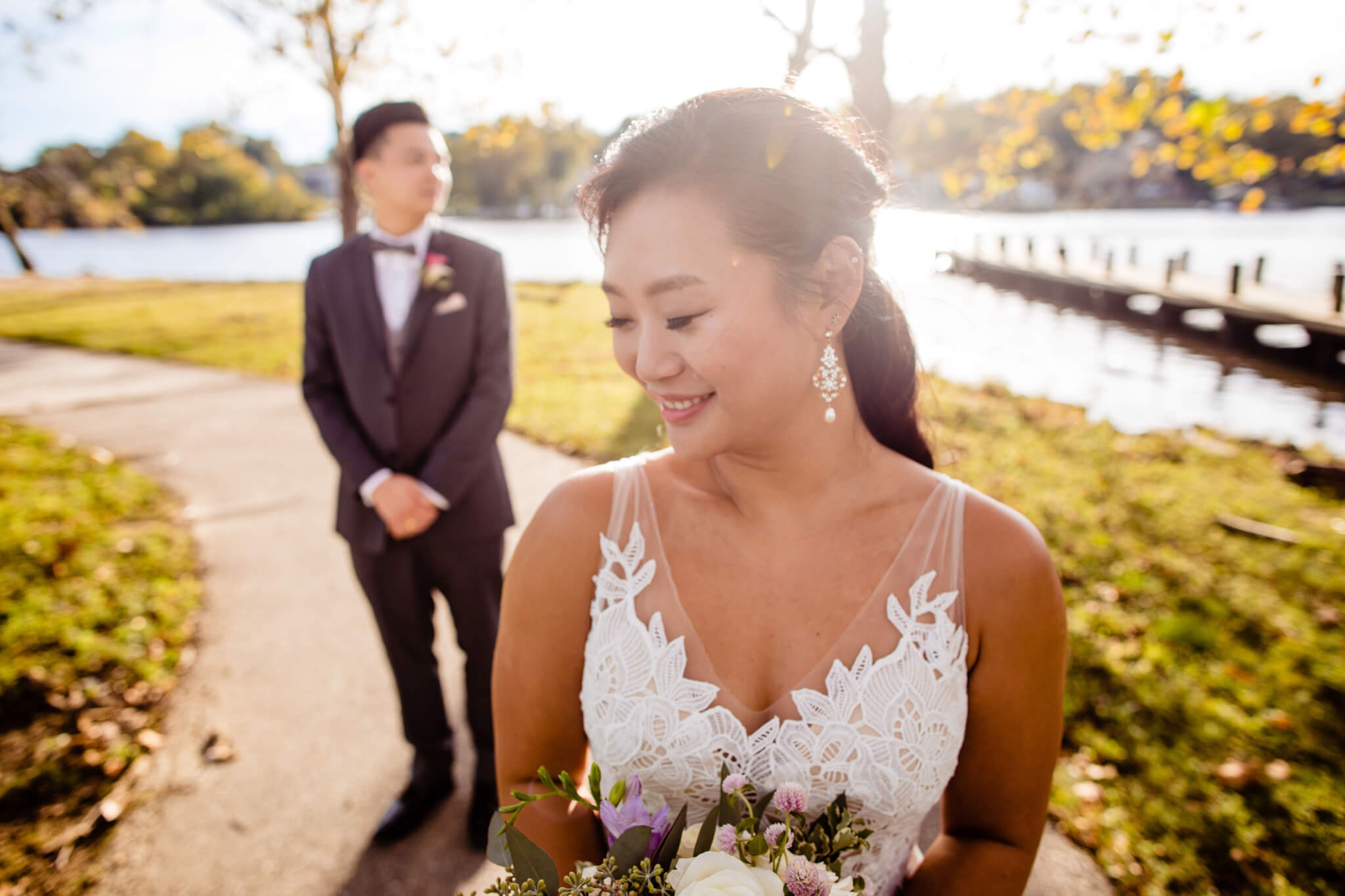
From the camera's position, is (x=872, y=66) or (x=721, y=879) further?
(x=872, y=66)

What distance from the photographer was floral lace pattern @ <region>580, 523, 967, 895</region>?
147 centimetres

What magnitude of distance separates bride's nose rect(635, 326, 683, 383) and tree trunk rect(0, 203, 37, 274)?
4338cm

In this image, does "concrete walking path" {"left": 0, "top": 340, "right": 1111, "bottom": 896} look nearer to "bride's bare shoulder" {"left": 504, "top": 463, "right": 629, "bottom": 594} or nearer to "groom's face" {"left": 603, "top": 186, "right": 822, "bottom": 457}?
"bride's bare shoulder" {"left": 504, "top": 463, "right": 629, "bottom": 594}

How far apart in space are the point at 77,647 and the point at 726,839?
461 centimetres

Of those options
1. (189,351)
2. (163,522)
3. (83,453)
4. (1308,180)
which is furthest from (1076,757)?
(1308,180)

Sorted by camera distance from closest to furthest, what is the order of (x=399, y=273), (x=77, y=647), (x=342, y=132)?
(x=399, y=273)
(x=77, y=647)
(x=342, y=132)

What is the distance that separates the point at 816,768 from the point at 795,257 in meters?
1.04

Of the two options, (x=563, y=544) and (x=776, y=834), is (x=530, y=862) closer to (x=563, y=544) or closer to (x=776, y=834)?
(x=776, y=834)

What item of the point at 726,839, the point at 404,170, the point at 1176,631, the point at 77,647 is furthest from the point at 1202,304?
the point at 77,647

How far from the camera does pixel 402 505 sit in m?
2.85

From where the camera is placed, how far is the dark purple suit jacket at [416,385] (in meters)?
2.96

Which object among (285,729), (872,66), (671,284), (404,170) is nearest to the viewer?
(671,284)

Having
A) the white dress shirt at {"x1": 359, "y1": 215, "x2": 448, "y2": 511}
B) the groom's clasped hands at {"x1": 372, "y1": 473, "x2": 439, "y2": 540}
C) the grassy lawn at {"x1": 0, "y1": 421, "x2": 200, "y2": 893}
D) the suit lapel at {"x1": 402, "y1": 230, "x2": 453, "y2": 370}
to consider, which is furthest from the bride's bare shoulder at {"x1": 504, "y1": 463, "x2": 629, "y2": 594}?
the grassy lawn at {"x1": 0, "y1": 421, "x2": 200, "y2": 893}

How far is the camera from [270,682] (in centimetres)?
397
